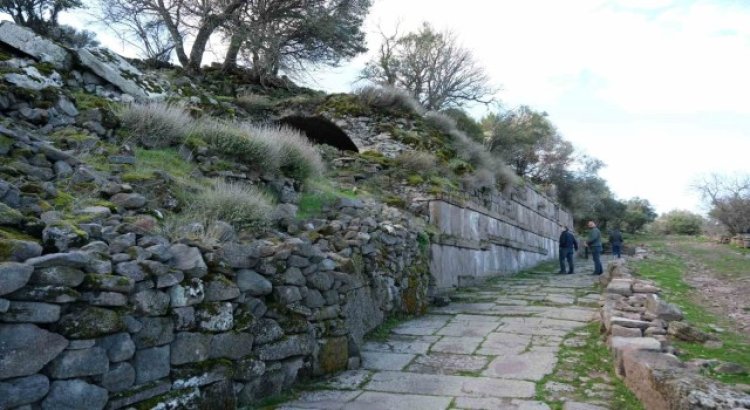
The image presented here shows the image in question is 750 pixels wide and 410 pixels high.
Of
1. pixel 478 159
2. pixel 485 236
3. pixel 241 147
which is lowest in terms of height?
pixel 485 236

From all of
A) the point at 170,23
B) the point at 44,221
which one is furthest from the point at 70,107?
the point at 170,23

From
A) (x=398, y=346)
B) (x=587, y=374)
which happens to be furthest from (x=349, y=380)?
(x=587, y=374)

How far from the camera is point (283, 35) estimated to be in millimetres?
16766

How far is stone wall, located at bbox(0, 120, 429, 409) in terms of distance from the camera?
9.11 ft

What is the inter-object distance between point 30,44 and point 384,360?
264 inches

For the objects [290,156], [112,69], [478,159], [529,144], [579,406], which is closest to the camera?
[579,406]

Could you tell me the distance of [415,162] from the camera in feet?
36.9

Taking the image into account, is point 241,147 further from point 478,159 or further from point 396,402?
point 478,159

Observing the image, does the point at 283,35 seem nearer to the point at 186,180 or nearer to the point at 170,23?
the point at 170,23

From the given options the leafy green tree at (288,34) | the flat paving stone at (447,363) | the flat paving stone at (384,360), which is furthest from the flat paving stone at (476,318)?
the leafy green tree at (288,34)

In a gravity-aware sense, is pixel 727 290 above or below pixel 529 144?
below

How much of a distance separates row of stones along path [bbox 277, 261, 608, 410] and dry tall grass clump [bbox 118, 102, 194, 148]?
3.70m

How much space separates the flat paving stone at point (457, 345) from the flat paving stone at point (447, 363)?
5.7 inches

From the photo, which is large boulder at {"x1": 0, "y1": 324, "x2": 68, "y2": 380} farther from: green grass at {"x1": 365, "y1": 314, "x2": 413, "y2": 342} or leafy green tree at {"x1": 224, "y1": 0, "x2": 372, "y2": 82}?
leafy green tree at {"x1": 224, "y1": 0, "x2": 372, "y2": 82}
